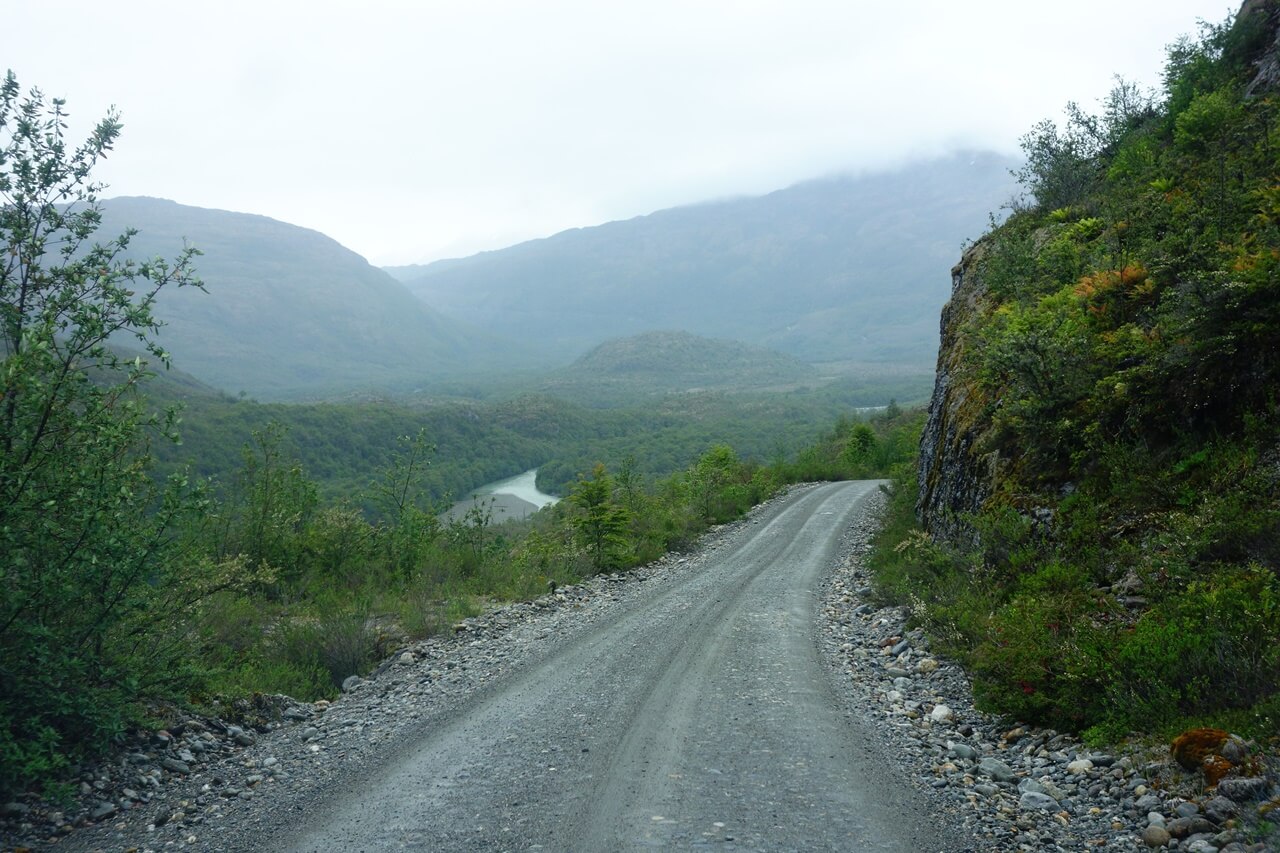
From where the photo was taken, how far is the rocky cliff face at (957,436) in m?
10.5

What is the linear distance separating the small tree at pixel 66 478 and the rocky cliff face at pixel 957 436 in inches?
373

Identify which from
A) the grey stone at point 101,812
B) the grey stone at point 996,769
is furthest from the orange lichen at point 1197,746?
the grey stone at point 101,812

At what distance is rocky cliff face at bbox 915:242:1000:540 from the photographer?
413 inches

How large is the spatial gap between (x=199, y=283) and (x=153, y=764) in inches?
159

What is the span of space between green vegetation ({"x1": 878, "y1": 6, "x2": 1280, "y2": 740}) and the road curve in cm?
170

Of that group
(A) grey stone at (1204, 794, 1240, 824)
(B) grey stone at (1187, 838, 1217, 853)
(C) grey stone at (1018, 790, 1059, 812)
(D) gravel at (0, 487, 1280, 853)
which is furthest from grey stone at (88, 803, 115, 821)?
(A) grey stone at (1204, 794, 1240, 824)

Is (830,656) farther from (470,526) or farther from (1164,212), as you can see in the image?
(470,526)

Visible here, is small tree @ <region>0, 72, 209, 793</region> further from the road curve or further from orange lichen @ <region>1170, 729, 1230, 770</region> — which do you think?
orange lichen @ <region>1170, 729, 1230, 770</region>

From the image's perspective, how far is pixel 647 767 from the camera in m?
5.61

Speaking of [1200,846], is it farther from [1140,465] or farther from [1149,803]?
[1140,465]

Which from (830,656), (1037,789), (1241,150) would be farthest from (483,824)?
(1241,150)

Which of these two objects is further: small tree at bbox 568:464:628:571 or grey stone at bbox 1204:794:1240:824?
small tree at bbox 568:464:628:571

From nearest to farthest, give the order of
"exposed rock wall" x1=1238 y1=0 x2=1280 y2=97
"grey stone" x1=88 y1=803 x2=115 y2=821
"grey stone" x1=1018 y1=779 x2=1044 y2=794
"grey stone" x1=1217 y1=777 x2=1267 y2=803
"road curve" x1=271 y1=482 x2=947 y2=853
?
1. "grey stone" x1=1217 y1=777 x2=1267 y2=803
2. "road curve" x1=271 y1=482 x2=947 y2=853
3. "grey stone" x1=1018 y1=779 x2=1044 y2=794
4. "grey stone" x1=88 y1=803 x2=115 y2=821
5. "exposed rock wall" x1=1238 y1=0 x2=1280 y2=97

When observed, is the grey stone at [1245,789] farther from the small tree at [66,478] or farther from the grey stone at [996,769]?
the small tree at [66,478]
